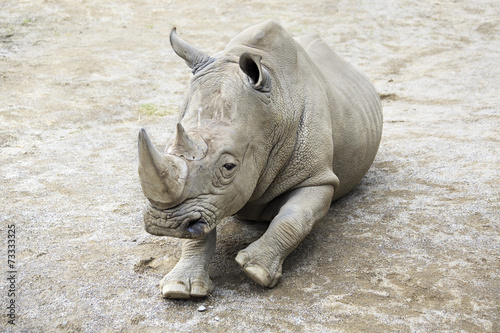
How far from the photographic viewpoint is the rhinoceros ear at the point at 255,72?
13.3 feet

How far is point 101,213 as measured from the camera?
5504 mm

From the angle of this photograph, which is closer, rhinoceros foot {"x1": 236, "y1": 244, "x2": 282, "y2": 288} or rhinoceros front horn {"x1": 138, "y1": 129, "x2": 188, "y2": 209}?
rhinoceros front horn {"x1": 138, "y1": 129, "x2": 188, "y2": 209}

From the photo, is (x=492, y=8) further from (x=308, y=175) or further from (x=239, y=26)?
(x=308, y=175)

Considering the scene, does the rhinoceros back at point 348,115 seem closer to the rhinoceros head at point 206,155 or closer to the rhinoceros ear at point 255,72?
the rhinoceros ear at point 255,72

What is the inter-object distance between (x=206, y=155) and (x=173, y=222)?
0.47m

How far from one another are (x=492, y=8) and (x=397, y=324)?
12732mm

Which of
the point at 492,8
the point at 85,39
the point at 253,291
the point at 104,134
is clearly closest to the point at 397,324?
the point at 253,291

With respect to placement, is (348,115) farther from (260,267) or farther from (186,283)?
(186,283)

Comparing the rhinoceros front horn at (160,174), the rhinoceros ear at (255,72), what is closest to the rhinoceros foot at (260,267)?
the rhinoceros front horn at (160,174)

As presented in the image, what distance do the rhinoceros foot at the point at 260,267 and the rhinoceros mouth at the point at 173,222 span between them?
0.47 meters

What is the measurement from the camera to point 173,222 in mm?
3674

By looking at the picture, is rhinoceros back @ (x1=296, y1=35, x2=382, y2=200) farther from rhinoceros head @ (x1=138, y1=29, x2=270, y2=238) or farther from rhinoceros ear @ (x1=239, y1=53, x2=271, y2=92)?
rhinoceros head @ (x1=138, y1=29, x2=270, y2=238)

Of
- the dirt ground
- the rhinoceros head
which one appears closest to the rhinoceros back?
the dirt ground

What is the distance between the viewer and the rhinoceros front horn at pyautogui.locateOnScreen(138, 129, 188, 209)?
3.37 metres
